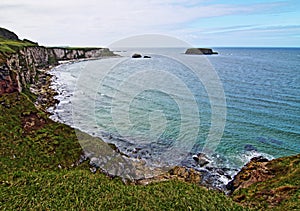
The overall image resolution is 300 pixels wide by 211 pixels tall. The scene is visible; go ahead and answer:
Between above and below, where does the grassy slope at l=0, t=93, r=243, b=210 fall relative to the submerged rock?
above

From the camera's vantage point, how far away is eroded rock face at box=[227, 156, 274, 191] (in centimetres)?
1648

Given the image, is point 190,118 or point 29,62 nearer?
point 190,118

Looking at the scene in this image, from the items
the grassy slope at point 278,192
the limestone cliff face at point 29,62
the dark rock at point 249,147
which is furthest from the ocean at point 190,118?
the limestone cliff face at point 29,62

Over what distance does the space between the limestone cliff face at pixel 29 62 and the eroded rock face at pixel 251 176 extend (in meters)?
23.1

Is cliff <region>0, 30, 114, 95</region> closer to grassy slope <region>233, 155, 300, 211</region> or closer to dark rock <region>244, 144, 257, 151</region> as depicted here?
grassy slope <region>233, 155, 300, 211</region>

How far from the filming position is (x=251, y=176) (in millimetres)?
17391

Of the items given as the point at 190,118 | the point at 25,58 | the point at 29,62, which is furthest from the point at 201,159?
the point at 29,62

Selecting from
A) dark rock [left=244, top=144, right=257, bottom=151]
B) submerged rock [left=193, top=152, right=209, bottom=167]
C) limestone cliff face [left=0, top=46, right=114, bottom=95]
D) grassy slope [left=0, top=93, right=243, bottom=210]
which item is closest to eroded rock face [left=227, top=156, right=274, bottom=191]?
submerged rock [left=193, top=152, right=209, bottom=167]

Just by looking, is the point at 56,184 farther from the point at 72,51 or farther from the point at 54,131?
the point at 72,51

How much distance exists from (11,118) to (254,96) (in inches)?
1435

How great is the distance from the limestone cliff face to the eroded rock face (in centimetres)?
2313

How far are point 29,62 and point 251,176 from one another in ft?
170

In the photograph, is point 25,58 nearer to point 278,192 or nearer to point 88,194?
point 88,194

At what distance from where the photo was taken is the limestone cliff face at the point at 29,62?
89.8 ft
